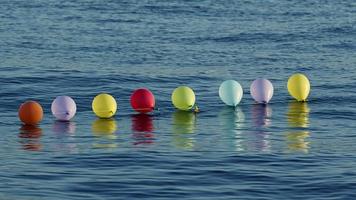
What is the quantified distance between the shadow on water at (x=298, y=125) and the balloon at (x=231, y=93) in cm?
140

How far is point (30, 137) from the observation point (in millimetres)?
23469

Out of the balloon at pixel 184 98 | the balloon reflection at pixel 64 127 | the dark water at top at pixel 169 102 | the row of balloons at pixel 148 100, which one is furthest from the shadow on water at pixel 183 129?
the balloon reflection at pixel 64 127

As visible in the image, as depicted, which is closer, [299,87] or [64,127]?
[64,127]

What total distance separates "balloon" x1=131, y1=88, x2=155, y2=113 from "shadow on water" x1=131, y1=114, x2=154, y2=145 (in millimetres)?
186

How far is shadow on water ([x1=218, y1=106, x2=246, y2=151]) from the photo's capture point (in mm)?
23031

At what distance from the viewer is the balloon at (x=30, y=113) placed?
24516 millimetres

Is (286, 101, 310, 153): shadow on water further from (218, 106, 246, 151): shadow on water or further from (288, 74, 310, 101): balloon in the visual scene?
(218, 106, 246, 151): shadow on water

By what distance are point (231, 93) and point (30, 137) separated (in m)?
6.08

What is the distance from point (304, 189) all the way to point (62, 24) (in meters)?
26.1

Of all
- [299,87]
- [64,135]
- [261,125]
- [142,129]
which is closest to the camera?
[64,135]

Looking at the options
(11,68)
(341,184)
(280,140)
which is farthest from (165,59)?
(341,184)

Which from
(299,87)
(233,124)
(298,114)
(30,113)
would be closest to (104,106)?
(30,113)

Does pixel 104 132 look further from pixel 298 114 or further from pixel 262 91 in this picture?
pixel 298 114

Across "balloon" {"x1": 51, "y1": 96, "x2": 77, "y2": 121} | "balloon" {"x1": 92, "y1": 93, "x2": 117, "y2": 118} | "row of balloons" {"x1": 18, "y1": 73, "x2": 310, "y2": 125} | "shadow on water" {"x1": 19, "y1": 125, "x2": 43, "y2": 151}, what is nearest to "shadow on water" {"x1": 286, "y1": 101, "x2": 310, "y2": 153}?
"row of balloons" {"x1": 18, "y1": 73, "x2": 310, "y2": 125}
